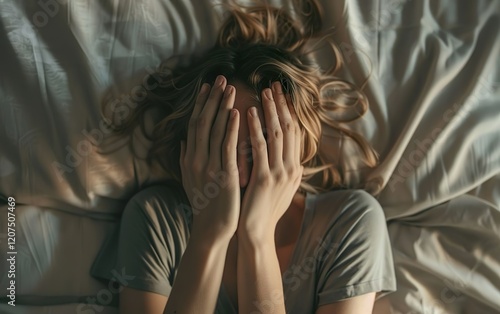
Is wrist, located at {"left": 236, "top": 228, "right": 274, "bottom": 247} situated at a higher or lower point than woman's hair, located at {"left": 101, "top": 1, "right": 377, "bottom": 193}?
lower

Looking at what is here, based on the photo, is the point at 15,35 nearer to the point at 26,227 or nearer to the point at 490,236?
the point at 26,227

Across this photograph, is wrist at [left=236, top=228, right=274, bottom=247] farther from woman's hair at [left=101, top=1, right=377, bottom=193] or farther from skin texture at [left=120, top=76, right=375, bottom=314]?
woman's hair at [left=101, top=1, right=377, bottom=193]

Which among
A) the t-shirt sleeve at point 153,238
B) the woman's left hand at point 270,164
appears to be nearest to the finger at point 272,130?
the woman's left hand at point 270,164

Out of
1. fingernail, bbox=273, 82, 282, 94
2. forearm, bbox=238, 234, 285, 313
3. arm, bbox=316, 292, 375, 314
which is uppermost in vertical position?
fingernail, bbox=273, 82, 282, 94

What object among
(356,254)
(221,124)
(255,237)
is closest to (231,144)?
(221,124)

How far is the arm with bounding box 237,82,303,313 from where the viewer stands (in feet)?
3.67

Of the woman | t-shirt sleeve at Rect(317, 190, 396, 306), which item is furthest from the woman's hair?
t-shirt sleeve at Rect(317, 190, 396, 306)

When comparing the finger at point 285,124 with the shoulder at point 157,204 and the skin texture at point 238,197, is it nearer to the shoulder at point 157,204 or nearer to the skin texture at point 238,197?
the skin texture at point 238,197

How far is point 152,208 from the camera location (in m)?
1.22

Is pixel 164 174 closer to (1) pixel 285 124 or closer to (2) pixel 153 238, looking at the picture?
(2) pixel 153 238

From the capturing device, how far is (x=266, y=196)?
3.75ft

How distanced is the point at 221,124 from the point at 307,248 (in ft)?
0.88

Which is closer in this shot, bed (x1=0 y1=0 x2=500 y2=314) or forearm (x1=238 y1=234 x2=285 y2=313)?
forearm (x1=238 y1=234 x2=285 y2=313)

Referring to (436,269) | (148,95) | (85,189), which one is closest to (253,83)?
(148,95)
